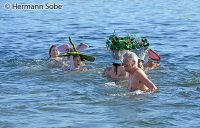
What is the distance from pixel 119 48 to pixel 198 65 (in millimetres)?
2986

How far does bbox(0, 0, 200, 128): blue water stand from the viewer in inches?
407

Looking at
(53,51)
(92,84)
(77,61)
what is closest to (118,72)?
(92,84)

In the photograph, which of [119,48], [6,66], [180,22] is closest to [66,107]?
[119,48]

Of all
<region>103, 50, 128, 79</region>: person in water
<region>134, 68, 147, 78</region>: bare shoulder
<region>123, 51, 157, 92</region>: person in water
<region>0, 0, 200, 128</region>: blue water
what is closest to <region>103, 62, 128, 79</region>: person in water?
<region>103, 50, 128, 79</region>: person in water

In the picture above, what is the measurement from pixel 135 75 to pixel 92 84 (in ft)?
6.47

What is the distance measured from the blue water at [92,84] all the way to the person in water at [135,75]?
0.69ft

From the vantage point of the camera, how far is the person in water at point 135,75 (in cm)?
1134

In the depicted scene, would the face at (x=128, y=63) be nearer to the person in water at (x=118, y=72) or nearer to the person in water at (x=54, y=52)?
the person in water at (x=118, y=72)

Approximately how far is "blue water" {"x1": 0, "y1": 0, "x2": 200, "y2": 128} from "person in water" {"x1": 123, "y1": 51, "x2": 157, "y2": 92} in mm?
210

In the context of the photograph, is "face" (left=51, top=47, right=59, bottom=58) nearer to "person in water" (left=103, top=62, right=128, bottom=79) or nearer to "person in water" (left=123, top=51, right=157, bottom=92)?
"person in water" (left=103, top=62, right=128, bottom=79)

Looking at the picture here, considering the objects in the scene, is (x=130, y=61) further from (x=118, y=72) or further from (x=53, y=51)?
(x=53, y=51)

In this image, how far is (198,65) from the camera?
→ 1550cm

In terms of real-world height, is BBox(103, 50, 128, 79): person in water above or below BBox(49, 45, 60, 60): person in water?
below

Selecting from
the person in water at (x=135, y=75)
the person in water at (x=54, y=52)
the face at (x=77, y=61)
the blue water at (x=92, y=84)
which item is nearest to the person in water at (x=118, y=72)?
the blue water at (x=92, y=84)
